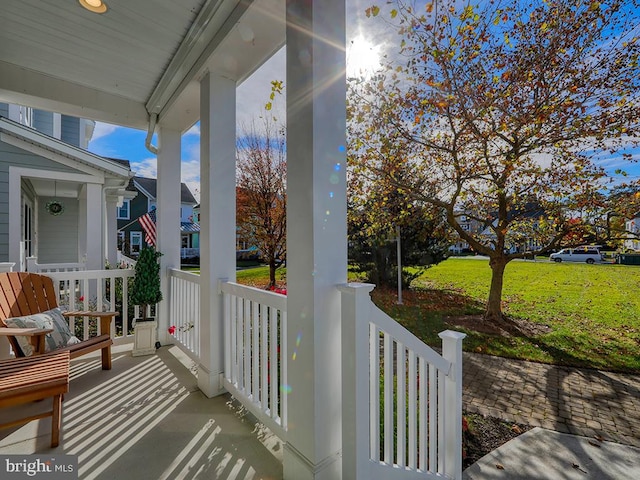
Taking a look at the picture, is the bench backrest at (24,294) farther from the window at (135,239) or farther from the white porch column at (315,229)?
the window at (135,239)

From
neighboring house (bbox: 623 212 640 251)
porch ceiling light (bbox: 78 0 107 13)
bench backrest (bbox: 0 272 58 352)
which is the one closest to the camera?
porch ceiling light (bbox: 78 0 107 13)

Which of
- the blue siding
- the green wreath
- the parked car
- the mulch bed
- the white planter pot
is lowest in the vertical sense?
the mulch bed

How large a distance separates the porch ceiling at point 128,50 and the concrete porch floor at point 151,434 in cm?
283

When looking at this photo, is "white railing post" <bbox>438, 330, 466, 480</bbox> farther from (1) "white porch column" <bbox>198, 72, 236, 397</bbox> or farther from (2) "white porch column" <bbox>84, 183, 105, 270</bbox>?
(2) "white porch column" <bbox>84, 183, 105, 270</bbox>

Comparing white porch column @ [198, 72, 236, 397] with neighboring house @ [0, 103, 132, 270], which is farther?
neighboring house @ [0, 103, 132, 270]

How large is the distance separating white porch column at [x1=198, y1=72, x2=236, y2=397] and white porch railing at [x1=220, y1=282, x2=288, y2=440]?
0.34 ft

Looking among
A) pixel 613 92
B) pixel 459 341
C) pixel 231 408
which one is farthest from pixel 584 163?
pixel 231 408

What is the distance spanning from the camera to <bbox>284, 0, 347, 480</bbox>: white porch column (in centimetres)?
145

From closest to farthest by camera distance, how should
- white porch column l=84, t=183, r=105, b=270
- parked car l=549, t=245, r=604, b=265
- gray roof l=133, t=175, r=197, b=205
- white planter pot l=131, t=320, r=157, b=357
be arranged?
1. white planter pot l=131, t=320, r=157, b=357
2. white porch column l=84, t=183, r=105, b=270
3. parked car l=549, t=245, r=604, b=265
4. gray roof l=133, t=175, r=197, b=205

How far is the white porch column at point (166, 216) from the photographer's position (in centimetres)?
385

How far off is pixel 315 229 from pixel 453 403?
4.66 ft

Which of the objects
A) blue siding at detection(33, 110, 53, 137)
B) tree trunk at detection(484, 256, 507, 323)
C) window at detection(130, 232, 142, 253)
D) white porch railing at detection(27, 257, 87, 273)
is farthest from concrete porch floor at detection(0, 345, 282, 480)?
window at detection(130, 232, 142, 253)

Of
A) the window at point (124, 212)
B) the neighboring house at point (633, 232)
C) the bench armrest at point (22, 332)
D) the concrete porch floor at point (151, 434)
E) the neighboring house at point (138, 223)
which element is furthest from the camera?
the window at point (124, 212)

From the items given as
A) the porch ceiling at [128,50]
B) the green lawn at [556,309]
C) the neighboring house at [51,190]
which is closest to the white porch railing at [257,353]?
the porch ceiling at [128,50]
